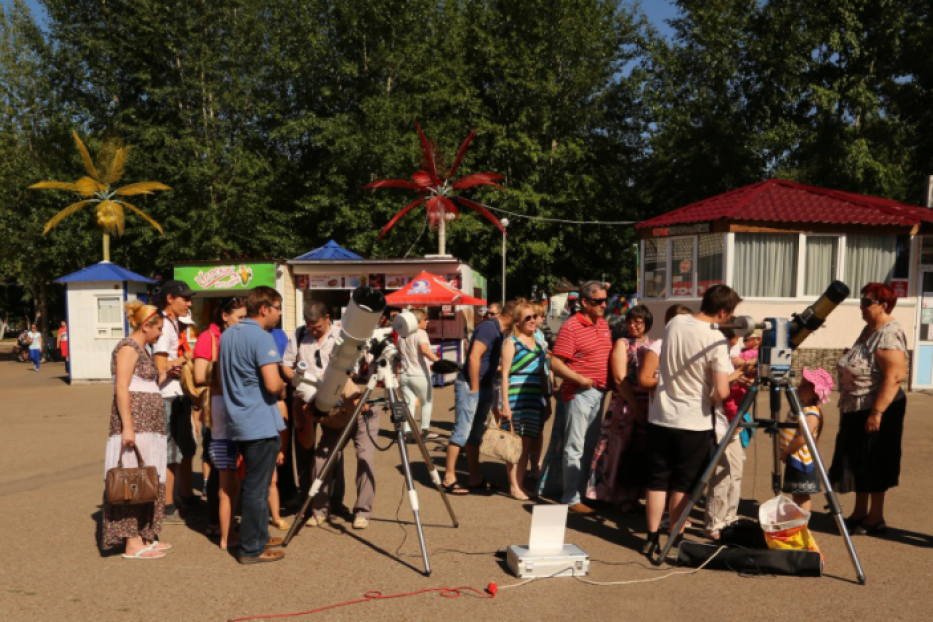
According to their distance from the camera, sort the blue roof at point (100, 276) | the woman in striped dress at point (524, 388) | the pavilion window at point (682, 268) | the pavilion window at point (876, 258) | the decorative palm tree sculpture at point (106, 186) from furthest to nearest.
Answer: the decorative palm tree sculpture at point (106, 186)
the blue roof at point (100, 276)
the pavilion window at point (682, 268)
the pavilion window at point (876, 258)
the woman in striped dress at point (524, 388)

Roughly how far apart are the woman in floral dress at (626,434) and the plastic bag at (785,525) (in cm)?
135

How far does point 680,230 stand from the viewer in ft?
52.9

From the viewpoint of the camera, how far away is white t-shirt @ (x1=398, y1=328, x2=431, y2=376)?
862cm

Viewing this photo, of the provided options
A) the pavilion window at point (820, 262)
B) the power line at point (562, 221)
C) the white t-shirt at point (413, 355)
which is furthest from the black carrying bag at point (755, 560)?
the power line at point (562, 221)

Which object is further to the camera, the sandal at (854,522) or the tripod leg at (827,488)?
the sandal at (854,522)

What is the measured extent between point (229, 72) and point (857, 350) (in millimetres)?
27669

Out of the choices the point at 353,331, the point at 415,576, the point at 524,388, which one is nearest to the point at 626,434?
the point at 524,388

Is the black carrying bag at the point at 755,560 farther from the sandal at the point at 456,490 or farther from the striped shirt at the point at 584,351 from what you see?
the sandal at the point at 456,490

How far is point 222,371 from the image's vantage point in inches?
183

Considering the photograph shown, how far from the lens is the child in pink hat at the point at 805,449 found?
5.20m

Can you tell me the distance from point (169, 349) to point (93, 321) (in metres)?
12.8

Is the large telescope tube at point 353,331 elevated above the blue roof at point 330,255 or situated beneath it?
situated beneath

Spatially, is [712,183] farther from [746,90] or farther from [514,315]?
[514,315]

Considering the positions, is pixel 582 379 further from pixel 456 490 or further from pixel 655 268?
pixel 655 268
